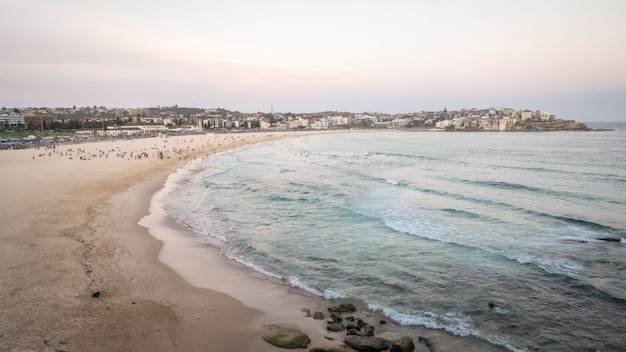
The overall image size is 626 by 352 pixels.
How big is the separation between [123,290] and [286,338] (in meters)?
4.33

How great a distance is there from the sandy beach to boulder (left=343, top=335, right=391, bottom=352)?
30 centimetres

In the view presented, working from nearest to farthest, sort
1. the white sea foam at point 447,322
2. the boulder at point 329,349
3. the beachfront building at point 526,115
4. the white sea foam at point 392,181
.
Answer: the boulder at point 329,349 < the white sea foam at point 447,322 < the white sea foam at point 392,181 < the beachfront building at point 526,115

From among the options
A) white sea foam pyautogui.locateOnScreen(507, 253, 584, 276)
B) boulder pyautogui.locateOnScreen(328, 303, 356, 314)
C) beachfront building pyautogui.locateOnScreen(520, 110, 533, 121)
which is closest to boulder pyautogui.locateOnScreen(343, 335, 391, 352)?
boulder pyautogui.locateOnScreen(328, 303, 356, 314)

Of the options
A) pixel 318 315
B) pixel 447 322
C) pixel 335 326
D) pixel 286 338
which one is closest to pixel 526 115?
pixel 447 322

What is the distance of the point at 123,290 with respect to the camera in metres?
8.96

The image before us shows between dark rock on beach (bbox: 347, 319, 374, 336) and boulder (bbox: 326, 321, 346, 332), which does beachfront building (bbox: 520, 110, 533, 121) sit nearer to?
dark rock on beach (bbox: 347, 319, 374, 336)

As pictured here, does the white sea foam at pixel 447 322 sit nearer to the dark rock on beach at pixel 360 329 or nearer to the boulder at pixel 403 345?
the dark rock on beach at pixel 360 329

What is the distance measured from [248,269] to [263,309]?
274cm

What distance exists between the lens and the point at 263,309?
28.1 feet

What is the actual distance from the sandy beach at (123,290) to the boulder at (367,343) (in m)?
0.30

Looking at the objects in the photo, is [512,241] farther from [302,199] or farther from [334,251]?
[302,199]

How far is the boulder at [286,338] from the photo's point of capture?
22.8ft

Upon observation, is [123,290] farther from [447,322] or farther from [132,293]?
[447,322]

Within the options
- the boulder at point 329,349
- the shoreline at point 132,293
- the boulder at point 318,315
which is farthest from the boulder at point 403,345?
the boulder at point 318,315
